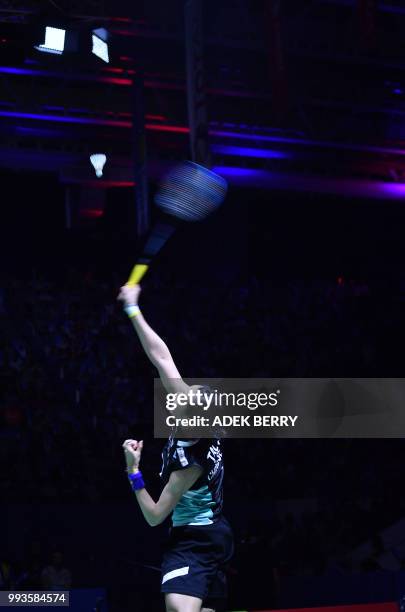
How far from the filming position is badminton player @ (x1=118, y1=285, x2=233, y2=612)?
3852mm

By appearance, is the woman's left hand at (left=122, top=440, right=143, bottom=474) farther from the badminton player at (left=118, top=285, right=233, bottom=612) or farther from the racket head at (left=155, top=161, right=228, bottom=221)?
the racket head at (left=155, top=161, right=228, bottom=221)

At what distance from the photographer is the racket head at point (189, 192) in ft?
14.9

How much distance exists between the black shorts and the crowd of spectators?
674cm

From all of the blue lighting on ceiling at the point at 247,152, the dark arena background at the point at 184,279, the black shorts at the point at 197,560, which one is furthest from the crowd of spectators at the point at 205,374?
the black shorts at the point at 197,560

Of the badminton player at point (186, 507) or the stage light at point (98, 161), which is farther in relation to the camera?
the stage light at point (98, 161)

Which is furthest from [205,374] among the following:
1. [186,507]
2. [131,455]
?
[131,455]

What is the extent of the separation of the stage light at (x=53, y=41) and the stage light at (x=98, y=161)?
259 cm

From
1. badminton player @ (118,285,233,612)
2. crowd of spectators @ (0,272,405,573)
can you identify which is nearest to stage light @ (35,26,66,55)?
crowd of spectators @ (0,272,405,573)

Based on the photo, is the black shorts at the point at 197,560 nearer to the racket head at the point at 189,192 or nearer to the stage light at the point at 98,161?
the racket head at the point at 189,192

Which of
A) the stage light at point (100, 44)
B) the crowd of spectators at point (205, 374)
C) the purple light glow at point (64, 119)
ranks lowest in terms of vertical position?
the crowd of spectators at point (205, 374)

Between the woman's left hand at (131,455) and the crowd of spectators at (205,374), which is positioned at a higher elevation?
the woman's left hand at (131,455)

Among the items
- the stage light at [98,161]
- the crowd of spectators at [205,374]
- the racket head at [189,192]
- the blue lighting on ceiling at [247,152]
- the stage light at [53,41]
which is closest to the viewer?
the racket head at [189,192]

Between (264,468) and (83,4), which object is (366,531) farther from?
(83,4)

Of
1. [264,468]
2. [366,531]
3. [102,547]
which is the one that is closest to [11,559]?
[102,547]
